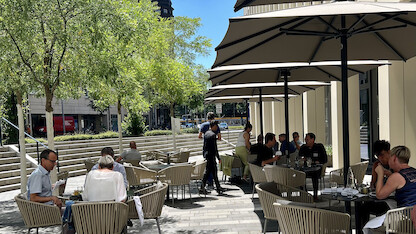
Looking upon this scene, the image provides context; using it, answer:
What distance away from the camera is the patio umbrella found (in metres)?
3.75

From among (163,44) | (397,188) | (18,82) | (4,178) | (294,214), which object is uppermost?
(163,44)

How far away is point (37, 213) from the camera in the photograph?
200 inches

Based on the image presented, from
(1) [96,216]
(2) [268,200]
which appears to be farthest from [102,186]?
(2) [268,200]

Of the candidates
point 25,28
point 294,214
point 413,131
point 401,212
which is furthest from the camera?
point 413,131

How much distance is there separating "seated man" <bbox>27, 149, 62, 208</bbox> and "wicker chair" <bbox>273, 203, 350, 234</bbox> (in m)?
3.15

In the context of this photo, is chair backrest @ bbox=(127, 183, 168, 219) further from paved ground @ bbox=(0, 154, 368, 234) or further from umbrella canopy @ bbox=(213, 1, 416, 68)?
umbrella canopy @ bbox=(213, 1, 416, 68)

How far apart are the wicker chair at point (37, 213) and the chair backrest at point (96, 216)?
759 millimetres

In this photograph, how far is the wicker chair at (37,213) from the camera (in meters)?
5.02

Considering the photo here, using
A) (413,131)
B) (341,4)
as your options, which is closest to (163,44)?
(413,131)

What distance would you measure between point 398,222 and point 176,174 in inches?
209

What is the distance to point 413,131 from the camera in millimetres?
8984

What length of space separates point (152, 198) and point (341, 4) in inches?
139

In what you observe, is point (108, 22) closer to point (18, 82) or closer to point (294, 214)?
point (18, 82)

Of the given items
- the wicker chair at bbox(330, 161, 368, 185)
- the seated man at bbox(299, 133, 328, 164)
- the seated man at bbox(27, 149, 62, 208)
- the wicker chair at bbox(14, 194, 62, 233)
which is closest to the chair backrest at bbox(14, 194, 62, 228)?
the wicker chair at bbox(14, 194, 62, 233)
